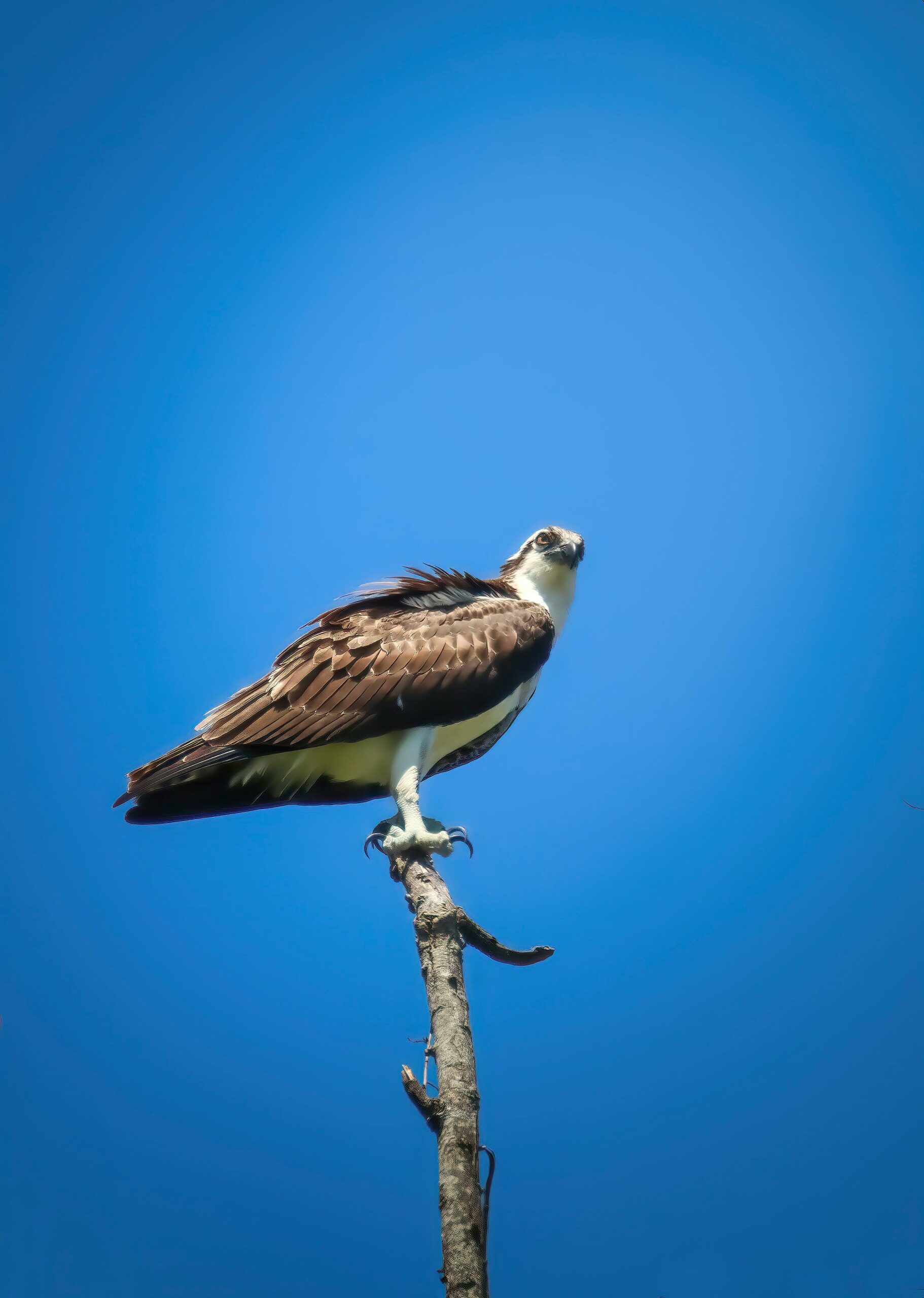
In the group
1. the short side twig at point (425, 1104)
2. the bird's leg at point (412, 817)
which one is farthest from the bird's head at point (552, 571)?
the short side twig at point (425, 1104)

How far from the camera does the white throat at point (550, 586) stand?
17.5 ft

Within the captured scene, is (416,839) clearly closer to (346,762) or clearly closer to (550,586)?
(346,762)

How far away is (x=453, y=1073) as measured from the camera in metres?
2.91

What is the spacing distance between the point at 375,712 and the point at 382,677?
0.55 feet

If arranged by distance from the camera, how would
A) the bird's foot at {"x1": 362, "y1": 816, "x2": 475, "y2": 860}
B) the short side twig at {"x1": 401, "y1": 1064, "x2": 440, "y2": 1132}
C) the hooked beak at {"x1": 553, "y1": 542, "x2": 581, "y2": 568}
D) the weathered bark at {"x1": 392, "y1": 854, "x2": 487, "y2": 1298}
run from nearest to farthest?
the weathered bark at {"x1": 392, "y1": 854, "x2": 487, "y2": 1298}, the short side twig at {"x1": 401, "y1": 1064, "x2": 440, "y2": 1132}, the bird's foot at {"x1": 362, "y1": 816, "x2": 475, "y2": 860}, the hooked beak at {"x1": 553, "y1": 542, "x2": 581, "y2": 568}

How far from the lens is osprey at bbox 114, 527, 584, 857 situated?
4.24m

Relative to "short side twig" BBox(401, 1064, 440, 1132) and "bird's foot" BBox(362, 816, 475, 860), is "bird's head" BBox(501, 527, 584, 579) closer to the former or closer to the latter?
"bird's foot" BBox(362, 816, 475, 860)

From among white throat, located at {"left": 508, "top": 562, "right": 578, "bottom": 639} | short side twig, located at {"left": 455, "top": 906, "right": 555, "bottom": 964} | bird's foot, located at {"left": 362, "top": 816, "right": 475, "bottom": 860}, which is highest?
white throat, located at {"left": 508, "top": 562, "right": 578, "bottom": 639}

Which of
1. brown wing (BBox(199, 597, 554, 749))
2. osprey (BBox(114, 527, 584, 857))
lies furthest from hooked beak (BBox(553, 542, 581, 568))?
brown wing (BBox(199, 597, 554, 749))

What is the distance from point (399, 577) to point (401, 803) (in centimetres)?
126

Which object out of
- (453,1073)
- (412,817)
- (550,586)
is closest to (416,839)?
(412,817)

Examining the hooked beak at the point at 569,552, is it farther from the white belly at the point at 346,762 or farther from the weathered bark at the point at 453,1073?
the weathered bark at the point at 453,1073

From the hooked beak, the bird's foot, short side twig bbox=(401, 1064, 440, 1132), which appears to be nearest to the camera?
short side twig bbox=(401, 1064, 440, 1132)

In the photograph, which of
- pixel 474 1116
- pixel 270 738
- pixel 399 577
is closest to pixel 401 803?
pixel 270 738
